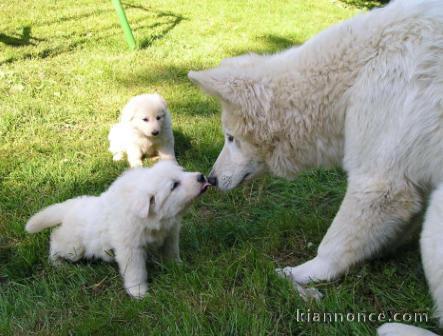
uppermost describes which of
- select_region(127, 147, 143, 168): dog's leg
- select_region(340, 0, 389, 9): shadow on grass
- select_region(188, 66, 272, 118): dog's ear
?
select_region(188, 66, 272, 118): dog's ear

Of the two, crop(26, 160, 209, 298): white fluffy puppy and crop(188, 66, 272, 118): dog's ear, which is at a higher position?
crop(188, 66, 272, 118): dog's ear

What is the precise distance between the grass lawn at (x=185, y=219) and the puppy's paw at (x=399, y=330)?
100 millimetres

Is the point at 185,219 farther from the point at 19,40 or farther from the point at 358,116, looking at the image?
the point at 19,40

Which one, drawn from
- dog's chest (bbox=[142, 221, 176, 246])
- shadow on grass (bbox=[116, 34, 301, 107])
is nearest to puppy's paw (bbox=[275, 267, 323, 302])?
dog's chest (bbox=[142, 221, 176, 246])

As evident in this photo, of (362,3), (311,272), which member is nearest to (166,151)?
(311,272)

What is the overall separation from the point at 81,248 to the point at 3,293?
1.87ft

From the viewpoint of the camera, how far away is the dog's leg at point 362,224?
2719 millimetres

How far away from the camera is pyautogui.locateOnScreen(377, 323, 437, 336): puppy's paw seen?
232 centimetres

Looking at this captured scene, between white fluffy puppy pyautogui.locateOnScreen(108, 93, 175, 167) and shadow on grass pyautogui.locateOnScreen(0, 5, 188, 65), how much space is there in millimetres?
3868

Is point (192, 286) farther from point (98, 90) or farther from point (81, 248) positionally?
point (98, 90)

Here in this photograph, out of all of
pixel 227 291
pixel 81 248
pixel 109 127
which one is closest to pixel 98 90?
pixel 109 127

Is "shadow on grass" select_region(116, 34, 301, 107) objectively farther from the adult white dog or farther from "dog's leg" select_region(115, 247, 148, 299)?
"dog's leg" select_region(115, 247, 148, 299)

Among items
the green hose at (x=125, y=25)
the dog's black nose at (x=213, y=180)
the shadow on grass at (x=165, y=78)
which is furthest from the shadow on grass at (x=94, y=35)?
the dog's black nose at (x=213, y=180)

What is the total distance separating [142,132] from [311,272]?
2.96 meters
